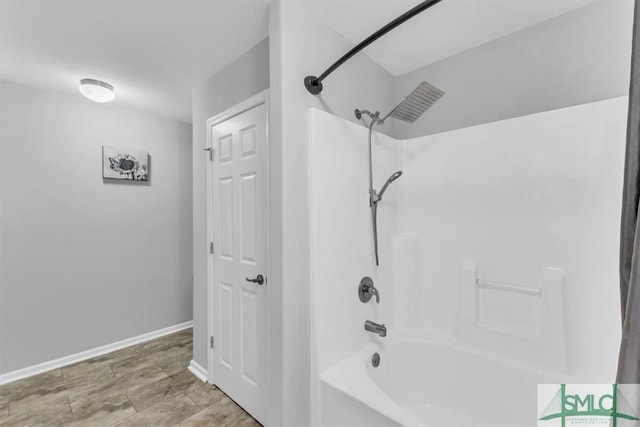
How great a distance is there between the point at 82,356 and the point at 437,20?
12.6 feet

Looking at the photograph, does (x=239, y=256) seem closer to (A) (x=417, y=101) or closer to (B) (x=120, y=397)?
(B) (x=120, y=397)

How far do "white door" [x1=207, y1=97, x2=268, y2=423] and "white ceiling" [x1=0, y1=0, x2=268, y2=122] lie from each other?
420 millimetres

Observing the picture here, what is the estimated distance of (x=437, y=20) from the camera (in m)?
1.69

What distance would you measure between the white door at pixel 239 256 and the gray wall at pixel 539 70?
1.23 m

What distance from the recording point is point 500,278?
5.53 ft

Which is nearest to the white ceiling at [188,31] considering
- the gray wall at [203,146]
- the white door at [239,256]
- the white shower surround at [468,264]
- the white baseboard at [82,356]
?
the gray wall at [203,146]

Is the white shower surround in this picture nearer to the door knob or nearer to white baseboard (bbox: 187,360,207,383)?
the door knob

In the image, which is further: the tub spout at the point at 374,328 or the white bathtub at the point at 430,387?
the tub spout at the point at 374,328

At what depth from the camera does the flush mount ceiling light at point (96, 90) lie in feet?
7.47

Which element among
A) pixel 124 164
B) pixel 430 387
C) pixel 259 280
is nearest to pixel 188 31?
pixel 259 280

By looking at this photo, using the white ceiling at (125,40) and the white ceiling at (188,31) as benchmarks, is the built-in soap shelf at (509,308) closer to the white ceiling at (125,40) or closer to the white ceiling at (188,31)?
the white ceiling at (188,31)

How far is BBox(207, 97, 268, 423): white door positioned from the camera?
192 cm

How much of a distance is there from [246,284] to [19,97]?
7.93 feet

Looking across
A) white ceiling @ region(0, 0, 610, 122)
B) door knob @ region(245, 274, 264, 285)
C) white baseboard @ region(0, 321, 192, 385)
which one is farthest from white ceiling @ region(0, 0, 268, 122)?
white baseboard @ region(0, 321, 192, 385)
